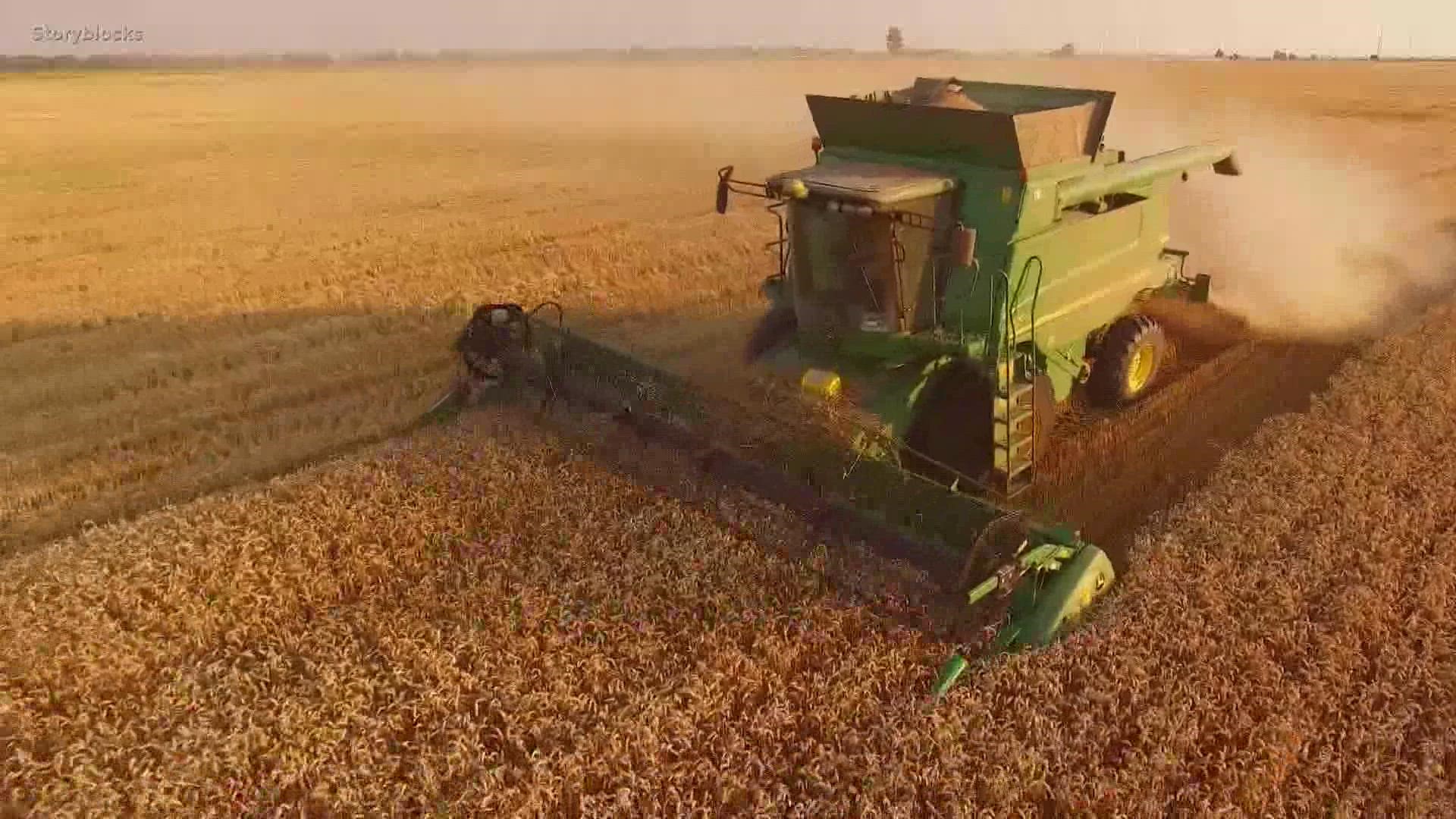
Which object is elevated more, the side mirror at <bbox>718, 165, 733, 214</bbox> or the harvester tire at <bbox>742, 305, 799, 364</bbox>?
the side mirror at <bbox>718, 165, 733, 214</bbox>

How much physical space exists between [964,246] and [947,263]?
485 mm

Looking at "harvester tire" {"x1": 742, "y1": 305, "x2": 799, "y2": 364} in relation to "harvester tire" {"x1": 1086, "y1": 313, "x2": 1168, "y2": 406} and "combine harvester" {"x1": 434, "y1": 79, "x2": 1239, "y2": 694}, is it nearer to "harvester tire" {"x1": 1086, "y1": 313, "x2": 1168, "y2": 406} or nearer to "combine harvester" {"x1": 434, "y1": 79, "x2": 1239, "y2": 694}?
"combine harvester" {"x1": 434, "y1": 79, "x2": 1239, "y2": 694}

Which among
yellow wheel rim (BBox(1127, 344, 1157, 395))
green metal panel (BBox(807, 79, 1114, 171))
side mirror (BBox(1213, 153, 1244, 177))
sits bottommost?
yellow wheel rim (BBox(1127, 344, 1157, 395))

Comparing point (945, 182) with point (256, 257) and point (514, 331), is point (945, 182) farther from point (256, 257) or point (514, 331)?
point (256, 257)

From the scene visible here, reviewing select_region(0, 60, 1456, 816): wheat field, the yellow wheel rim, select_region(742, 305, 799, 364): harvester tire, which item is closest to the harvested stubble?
select_region(0, 60, 1456, 816): wheat field

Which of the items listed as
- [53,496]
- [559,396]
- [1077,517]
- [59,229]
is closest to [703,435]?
[559,396]

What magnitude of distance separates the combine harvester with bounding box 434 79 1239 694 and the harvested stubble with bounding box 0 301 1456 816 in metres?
0.48

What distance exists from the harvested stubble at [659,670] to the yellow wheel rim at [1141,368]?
5.95 feet

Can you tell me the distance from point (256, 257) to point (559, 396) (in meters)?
8.75

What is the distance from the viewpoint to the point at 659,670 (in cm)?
440

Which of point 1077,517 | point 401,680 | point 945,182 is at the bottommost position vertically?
point 1077,517

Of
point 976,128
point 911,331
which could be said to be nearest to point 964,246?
point 911,331

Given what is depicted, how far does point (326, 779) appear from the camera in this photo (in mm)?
3764

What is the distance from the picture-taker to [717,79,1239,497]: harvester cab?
597 cm
